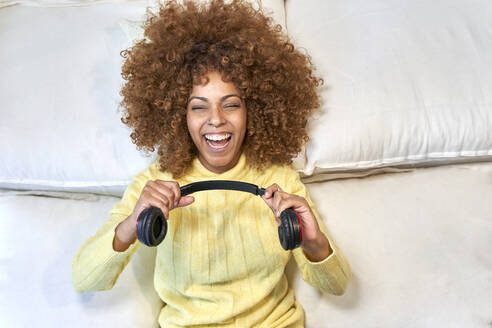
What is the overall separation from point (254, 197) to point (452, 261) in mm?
560

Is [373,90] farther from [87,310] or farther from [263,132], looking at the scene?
[87,310]

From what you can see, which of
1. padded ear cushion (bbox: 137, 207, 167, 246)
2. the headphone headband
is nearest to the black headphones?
padded ear cushion (bbox: 137, 207, 167, 246)

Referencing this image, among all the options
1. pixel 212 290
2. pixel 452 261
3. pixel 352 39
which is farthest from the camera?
pixel 352 39

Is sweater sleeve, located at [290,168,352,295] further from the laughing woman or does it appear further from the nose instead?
the nose

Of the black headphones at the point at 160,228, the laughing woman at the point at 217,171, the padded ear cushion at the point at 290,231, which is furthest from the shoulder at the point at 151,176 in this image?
the padded ear cushion at the point at 290,231

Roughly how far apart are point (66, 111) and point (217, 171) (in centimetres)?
49

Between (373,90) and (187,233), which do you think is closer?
(187,233)

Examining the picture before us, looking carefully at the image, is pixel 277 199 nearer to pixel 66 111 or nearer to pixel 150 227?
pixel 150 227

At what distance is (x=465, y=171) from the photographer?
1373mm

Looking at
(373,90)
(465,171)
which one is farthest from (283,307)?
(465,171)

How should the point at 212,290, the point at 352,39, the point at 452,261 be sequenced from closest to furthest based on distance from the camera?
the point at 212,290 < the point at 452,261 < the point at 352,39

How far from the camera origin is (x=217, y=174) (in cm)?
106

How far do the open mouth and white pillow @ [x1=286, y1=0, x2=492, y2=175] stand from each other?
0.33 metres

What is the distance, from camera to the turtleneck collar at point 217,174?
1055 millimetres
